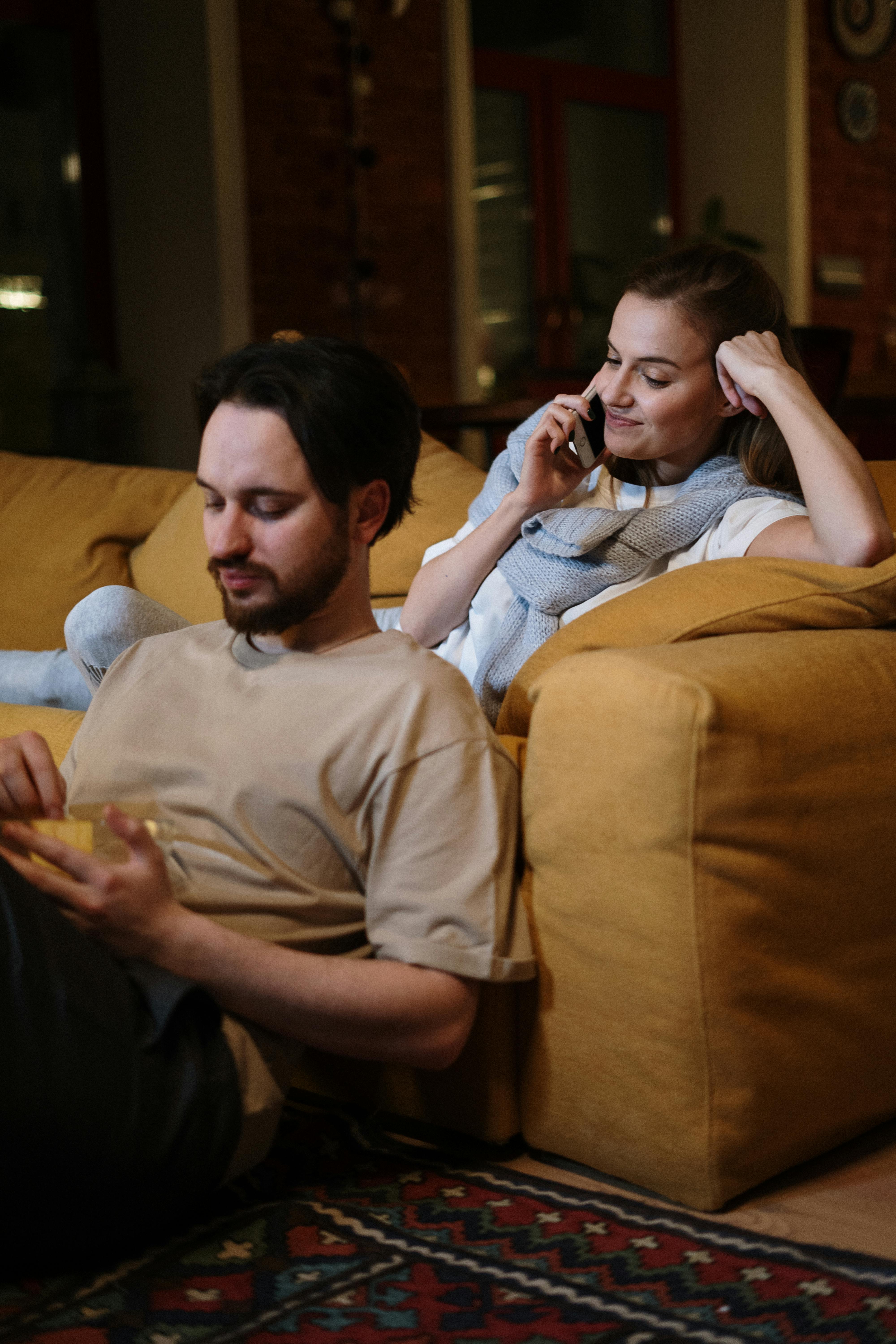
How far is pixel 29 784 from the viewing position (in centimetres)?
148

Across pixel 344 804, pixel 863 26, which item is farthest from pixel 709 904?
pixel 863 26

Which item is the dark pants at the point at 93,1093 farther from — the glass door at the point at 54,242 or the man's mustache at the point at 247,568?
the glass door at the point at 54,242

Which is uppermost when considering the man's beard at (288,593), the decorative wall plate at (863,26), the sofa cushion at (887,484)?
the decorative wall plate at (863,26)

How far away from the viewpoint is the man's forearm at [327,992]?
4.19 feet

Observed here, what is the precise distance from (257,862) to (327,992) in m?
0.16

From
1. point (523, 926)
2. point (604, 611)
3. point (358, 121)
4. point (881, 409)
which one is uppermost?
point (358, 121)

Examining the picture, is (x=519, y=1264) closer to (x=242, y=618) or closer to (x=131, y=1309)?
(x=131, y=1309)

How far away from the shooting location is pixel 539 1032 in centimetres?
148

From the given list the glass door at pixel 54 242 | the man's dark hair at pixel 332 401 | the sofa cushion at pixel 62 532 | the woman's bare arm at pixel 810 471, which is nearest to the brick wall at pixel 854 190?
the glass door at pixel 54 242

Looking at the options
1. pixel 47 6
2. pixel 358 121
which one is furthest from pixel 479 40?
pixel 47 6

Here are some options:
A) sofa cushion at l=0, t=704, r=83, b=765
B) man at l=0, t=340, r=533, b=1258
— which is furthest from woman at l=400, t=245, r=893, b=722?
sofa cushion at l=0, t=704, r=83, b=765

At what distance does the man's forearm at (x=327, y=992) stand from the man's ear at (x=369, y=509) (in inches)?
16.7

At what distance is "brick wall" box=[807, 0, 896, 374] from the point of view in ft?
23.4

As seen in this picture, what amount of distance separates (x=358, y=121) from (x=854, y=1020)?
491 cm
